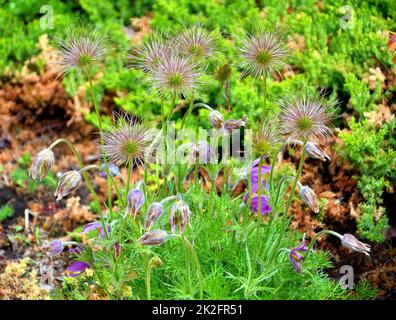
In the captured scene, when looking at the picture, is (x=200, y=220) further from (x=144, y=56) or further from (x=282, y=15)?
(x=282, y=15)

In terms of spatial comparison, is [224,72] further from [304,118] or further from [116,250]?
[116,250]

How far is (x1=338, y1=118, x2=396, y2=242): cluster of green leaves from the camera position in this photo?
10.7ft

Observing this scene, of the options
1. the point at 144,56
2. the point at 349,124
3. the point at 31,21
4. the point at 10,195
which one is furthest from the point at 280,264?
the point at 31,21

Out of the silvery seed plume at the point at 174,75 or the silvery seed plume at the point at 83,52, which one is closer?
the silvery seed plume at the point at 174,75

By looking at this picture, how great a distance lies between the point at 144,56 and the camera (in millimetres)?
2447

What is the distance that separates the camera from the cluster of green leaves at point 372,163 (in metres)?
3.26

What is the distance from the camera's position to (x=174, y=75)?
7.43 ft

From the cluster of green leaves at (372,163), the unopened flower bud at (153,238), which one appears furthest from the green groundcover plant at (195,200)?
the cluster of green leaves at (372,163)

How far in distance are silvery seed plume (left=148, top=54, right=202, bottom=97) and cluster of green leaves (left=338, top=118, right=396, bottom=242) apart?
53.8 inches

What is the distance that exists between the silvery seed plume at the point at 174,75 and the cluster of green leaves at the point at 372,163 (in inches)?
53.8

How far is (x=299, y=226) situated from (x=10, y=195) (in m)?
1.80

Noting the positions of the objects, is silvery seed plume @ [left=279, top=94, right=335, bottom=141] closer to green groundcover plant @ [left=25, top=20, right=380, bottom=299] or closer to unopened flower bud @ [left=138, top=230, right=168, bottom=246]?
green groundcover plant @ [left=25, top=20, right=380, bottom=299]

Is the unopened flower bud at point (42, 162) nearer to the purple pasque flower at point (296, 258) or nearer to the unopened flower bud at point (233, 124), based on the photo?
the unopened flower bud at point (233, 124)

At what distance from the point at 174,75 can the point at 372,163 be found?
158 cm
